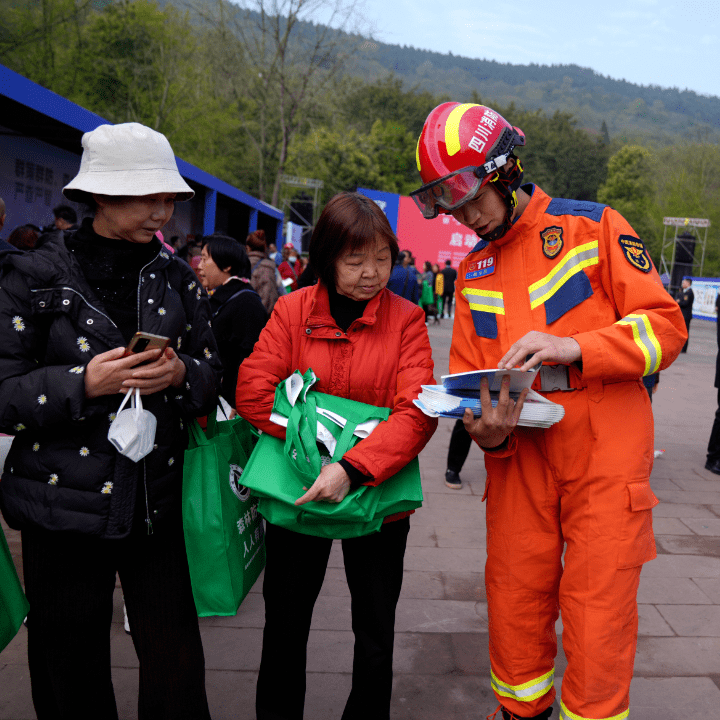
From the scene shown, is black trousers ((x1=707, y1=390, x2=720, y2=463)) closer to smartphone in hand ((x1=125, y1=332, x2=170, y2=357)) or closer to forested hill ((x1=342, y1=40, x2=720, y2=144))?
smartphone in hand ((x1=125, y1=332, x2=170, y2=357))

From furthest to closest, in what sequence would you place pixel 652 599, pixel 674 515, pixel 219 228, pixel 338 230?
pixel 219 228 < pixel 674 515 < pixel 652 599 < pixel 338 230

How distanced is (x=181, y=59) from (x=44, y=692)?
3088 centimetres

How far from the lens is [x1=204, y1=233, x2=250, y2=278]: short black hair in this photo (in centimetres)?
434

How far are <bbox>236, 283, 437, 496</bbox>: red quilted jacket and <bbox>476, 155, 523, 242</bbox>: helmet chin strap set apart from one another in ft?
1.21

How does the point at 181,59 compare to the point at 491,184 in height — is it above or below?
above

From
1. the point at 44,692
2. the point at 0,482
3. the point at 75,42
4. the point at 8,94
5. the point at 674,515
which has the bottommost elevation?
the point at 674,515

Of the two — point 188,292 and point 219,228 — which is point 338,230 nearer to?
point 188,292

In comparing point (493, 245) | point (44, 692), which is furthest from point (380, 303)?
point (44, 692)

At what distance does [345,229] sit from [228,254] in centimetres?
246

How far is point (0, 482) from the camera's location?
6.28 feet

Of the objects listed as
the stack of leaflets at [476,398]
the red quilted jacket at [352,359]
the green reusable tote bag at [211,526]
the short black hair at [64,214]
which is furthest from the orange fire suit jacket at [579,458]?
the short black hair at [64,214]

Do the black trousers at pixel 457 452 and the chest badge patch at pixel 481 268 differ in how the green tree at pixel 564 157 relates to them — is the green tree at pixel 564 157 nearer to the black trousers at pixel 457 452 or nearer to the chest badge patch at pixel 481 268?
the black trousers at pixel 457 452

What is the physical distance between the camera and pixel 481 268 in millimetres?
2078

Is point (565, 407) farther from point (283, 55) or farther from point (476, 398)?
point (283, 55)
